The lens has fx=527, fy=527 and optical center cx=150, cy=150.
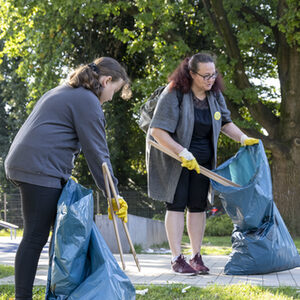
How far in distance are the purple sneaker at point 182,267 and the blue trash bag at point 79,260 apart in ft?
4.71

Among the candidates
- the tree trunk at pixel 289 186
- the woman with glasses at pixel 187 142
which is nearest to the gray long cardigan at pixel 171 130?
the woman with glasses at pixel 187 142

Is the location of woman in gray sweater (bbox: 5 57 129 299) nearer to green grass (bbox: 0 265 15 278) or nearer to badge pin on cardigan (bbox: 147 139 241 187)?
badge pin on cardigan (bbox: 147 139 241 187)

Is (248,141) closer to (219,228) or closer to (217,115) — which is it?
(217,115)

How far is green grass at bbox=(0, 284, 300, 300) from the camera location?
305 centimetres

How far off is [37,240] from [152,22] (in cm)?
923

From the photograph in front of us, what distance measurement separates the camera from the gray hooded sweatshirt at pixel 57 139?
8.73 feet

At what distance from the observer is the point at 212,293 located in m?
3.16

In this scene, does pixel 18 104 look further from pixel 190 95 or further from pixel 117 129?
pixel 190 95

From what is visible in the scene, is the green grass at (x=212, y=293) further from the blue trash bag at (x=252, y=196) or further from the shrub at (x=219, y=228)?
the shrub at (x=219, y=228)

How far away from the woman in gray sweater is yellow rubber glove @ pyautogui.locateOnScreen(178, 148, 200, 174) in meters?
1.23

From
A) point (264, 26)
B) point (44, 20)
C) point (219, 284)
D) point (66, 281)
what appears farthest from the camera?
point (44, 20)

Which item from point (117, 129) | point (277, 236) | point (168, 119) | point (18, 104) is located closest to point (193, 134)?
point (168, 119)

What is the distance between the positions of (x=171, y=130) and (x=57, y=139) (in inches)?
61.6

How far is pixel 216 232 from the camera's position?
13125mm
